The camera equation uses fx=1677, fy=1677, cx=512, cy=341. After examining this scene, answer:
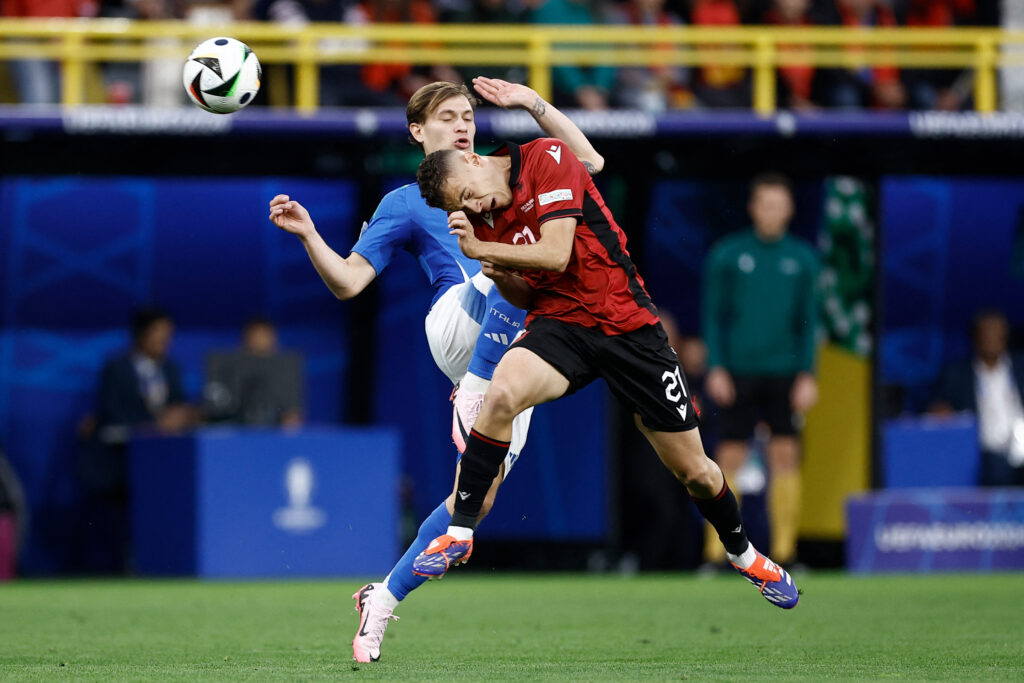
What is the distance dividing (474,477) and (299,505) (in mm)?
5666

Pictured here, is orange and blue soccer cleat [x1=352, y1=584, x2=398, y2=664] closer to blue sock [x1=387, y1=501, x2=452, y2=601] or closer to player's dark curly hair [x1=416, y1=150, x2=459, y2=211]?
blue sock [x1=387, y1=501, x2=452, y2=601]

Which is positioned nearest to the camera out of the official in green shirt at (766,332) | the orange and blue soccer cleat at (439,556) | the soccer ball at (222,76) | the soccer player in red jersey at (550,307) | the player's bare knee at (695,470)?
the orange and blue soccer cleat at (439,556)

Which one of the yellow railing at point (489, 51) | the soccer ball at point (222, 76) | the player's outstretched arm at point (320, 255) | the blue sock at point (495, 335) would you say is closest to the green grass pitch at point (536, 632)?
the blue sock at point (495, 335)

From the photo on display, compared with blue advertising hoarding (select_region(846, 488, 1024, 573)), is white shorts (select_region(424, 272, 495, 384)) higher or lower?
higher

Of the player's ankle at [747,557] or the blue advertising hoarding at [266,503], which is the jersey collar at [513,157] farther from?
the blue advertising hoarding at [266,503]

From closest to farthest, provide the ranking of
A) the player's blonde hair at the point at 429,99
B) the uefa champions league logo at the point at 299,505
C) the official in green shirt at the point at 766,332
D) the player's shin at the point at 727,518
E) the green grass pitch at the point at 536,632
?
the green grass pitch at the point at 536,632 → the player's shin at the point at 727,518 → the player's blonde hair at the point at 429,99 → the official in green shirt at the point at 766,332 → the uefa champions league logo at the point at 299,505

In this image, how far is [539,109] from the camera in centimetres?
664

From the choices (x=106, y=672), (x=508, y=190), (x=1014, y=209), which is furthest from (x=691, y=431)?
(x=1014, y=209)

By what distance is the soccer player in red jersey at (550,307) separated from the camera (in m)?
5.83

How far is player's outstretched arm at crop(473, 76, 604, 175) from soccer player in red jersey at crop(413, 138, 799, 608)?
1.21ft

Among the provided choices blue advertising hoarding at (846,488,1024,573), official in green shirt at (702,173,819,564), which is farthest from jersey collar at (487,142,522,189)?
blue advertising hoarding at (846,488,1024,573)

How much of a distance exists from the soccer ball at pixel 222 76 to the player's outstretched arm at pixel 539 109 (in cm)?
127

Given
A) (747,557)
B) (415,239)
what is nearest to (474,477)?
(747,557)

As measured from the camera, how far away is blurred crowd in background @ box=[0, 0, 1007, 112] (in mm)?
12344
